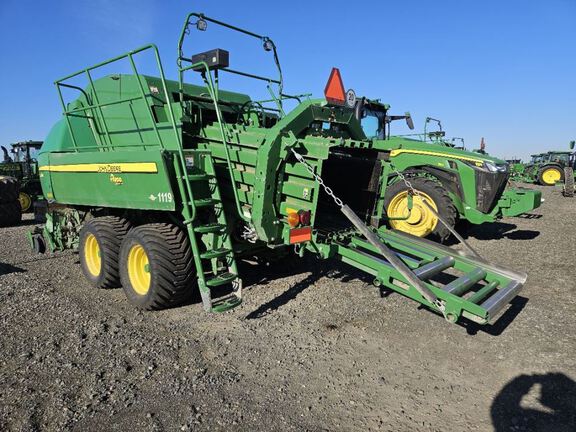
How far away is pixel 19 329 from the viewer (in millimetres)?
4012

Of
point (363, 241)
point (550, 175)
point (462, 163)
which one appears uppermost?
point (462, 163)

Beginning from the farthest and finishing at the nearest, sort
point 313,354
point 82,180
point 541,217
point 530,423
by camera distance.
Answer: point 541,217
point 82,180
point 313,354
point 530,423

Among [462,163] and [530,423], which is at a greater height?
[462,163]

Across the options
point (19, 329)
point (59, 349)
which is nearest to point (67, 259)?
point (19, 329)

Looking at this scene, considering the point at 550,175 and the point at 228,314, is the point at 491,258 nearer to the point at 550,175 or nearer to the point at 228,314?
the point at 228,314

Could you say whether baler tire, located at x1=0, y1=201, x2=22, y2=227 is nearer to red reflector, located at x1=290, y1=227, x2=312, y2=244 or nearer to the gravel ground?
the gravel ground

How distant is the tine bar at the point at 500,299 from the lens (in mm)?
3203

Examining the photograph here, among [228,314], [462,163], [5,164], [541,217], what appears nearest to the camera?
[228,314]

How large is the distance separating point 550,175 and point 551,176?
0.07 m

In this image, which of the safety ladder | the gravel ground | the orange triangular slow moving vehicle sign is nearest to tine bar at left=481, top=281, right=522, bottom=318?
the gravel ground

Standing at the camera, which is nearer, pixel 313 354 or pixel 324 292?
pixel 313 354

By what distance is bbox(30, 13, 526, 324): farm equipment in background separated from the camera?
12.8ft

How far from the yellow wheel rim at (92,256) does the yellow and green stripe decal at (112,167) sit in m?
0.93

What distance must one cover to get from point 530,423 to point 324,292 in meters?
2.69
